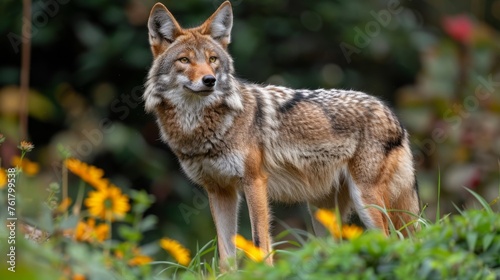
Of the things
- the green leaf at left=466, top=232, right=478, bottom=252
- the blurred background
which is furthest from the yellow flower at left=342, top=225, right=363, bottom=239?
the blurred background

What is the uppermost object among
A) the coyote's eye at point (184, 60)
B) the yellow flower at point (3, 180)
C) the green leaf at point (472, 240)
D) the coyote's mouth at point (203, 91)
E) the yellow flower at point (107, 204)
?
the coyote's eye at point (184, 60)

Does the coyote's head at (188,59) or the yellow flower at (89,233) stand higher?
the coyote's head at (188,59)

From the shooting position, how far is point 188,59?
6668 mm

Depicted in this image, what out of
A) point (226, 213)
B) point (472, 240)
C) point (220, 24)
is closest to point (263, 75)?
point (220, 24)

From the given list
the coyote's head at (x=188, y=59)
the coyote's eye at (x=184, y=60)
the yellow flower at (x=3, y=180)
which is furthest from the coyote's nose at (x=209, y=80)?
the yellow flower at (x=3, y=180)

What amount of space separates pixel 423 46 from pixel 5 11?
4.69 meters

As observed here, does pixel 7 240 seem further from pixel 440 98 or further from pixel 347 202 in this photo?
pixel 440 98

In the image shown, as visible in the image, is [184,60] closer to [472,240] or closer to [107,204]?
[107,204]

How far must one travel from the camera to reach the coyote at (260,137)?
666 centimetres

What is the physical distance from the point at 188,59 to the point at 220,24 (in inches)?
20.6

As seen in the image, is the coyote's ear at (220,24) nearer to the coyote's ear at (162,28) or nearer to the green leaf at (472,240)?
the coyote's ear at (162,28)

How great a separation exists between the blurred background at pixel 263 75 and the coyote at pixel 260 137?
180 centimetres

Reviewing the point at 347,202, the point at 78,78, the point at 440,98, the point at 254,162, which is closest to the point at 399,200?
the point at 347,202

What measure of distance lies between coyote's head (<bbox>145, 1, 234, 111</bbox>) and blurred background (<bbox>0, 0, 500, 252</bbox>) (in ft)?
8.00
